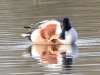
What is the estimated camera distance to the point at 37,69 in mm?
10734

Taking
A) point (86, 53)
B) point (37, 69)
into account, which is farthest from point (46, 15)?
point (37, 69)

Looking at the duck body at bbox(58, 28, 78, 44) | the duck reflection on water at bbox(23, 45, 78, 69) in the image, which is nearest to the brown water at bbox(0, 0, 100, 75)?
the duck reflection on water at bbox(23, 45, 78, 69)

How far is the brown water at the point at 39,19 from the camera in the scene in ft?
35.2

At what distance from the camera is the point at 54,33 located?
565 inches

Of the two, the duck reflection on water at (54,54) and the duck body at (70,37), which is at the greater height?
the duck body at (70,37)

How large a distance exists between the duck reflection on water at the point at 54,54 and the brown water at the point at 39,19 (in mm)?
72

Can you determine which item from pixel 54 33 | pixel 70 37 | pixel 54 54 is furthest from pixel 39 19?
pixel 54 54

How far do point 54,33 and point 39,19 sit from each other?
446 cm

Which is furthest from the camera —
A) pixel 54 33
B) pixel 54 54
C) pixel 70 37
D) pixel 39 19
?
pixel 39 19

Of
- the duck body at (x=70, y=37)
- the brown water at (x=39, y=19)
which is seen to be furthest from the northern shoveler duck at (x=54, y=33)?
the brown water at (x=39, y=19)

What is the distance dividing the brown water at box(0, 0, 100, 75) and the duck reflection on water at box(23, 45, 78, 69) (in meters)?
0.07

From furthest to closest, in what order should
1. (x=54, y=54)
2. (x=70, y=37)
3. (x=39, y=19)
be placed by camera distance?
(x=39, y=19), (x=70, y=37), (x=54, y=54)

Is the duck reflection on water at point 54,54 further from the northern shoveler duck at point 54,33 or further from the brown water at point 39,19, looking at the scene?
the northern shoveler duck at point 54,33

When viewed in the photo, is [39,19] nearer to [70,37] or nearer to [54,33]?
[54,33]
